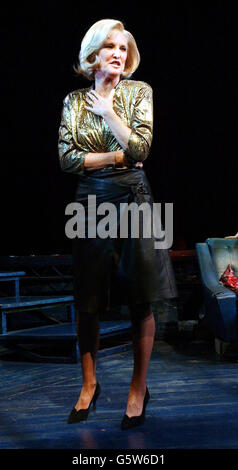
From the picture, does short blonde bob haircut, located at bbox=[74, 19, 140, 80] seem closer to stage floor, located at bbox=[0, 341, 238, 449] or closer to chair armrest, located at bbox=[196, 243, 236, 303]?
stage floor, located at bbox=[0, 341, 238, 449]

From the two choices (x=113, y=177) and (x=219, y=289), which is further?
(x=219, y=289)

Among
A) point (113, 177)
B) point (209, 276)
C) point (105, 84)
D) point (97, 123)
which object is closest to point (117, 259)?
point (113, 177)

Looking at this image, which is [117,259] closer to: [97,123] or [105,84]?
[97,123]

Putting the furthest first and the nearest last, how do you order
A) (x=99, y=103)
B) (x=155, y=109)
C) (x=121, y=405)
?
(x=155, y=109), (x=121, y=405), (x=99, y=103)

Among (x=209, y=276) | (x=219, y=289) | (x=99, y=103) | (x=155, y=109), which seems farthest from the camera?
(x=155, y=109)

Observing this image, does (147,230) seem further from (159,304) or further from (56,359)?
(159,304)

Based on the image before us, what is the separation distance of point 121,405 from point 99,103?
48.0 inches

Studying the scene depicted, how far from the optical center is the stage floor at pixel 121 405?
57.2 inches

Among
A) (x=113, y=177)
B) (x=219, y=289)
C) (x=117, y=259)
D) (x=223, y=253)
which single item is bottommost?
(x=219, y=289)

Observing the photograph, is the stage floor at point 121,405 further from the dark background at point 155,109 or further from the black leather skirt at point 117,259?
the dark background at point 155,109

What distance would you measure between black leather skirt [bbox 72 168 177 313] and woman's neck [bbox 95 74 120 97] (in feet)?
0.99

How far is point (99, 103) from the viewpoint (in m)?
1.51

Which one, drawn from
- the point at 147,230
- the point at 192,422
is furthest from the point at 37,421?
the point at 147,230

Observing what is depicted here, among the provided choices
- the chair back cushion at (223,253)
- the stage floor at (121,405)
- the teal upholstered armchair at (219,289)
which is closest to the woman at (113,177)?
the stage floor at (121,405)
